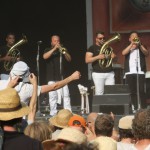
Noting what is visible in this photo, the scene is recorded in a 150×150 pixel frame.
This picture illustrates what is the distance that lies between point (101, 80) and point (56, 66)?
3.50 ft

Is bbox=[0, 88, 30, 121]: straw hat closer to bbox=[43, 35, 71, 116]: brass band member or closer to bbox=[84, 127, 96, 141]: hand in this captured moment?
bbox=[84, 127, 96, 141]: hand

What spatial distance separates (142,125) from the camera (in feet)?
12.1

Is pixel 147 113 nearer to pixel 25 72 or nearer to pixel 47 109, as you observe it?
pixel 25 72

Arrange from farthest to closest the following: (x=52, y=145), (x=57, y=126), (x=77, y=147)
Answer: (x=57, y=126)
(x=52, y=145)
(x=77, y=147)

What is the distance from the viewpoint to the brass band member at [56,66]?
1093 centimetres

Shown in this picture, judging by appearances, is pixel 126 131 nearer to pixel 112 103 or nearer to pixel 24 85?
pixel 24 85

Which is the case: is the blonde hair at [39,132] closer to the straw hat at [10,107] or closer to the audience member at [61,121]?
the straw hat at [10,107]

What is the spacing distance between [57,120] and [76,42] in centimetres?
785

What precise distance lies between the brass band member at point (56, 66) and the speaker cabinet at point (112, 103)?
1057 millimetres

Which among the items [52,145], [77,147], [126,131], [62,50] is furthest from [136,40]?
[77,147]

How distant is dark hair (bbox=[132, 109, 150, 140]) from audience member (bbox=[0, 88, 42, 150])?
0.70 meters

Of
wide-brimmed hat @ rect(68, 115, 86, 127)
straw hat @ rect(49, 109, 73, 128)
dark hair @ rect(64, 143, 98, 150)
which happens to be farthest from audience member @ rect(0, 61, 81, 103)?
dark hair @ rect(64, 143, 98, 150)

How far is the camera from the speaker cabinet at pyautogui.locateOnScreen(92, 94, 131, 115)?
9.89 m

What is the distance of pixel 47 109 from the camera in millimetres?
11148
